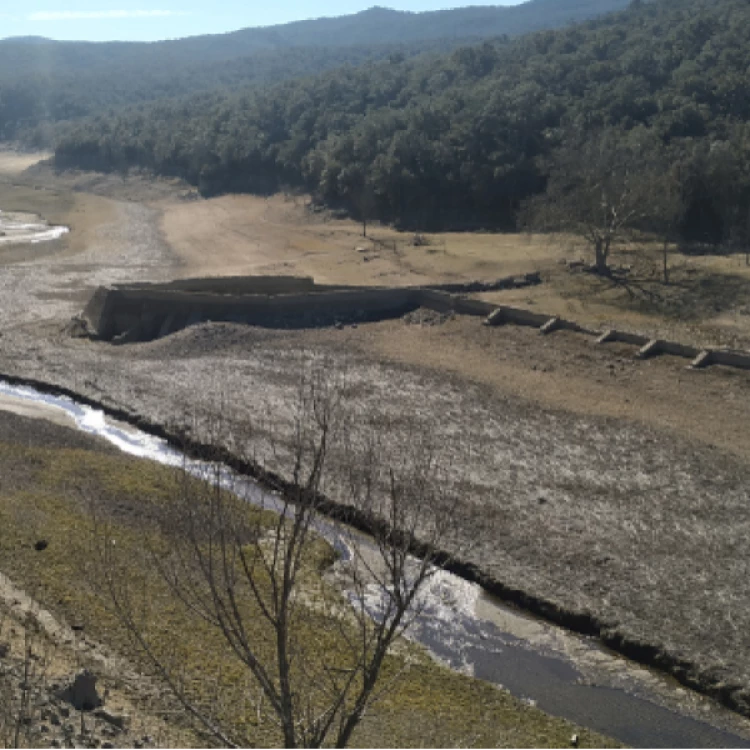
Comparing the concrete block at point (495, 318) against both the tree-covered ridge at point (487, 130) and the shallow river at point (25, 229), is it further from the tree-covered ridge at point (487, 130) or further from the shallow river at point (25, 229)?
the shallow river at point (25, 229)

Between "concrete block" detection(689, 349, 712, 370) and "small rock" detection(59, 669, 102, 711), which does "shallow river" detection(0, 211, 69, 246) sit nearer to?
"concrete block" detection(689, 349, 712, 370)

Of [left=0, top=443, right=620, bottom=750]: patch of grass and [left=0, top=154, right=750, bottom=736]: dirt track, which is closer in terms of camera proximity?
[left=0, top=443, right=620, bottom=750]: patch of grass

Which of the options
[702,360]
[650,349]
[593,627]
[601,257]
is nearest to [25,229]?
[601,257]

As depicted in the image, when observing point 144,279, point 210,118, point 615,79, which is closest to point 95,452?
point 144,279

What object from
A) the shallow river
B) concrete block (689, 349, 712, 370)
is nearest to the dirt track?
concrete block (689, 349, 712, 370)

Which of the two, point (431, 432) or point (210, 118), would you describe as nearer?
point (431, 432)

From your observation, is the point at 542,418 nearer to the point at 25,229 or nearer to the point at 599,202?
the point at 599,202

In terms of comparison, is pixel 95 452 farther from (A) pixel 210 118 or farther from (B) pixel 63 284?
(A) pixel 210 118
